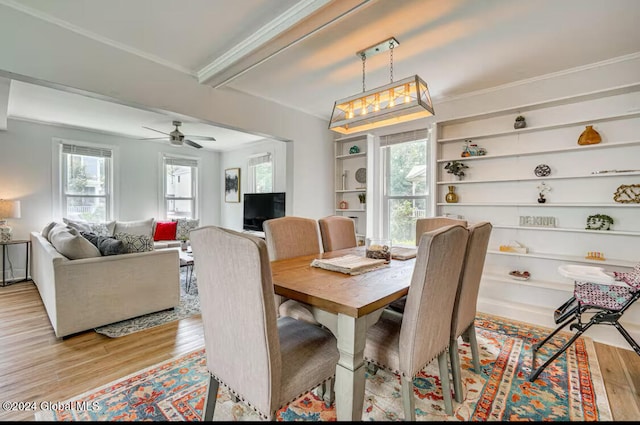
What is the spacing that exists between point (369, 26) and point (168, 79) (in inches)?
72.5

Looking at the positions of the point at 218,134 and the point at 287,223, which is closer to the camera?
the point at 287,223

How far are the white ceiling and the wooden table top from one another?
1596 millimetres

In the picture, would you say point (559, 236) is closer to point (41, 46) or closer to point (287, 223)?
point (287, 223)

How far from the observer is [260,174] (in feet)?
19.2

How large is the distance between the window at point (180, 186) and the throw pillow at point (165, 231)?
0.48 metres

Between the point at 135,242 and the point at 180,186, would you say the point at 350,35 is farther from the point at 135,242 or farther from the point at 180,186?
the point at 180,186

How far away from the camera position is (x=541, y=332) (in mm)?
2662

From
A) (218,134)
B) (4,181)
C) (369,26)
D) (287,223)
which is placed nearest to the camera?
(369,26)

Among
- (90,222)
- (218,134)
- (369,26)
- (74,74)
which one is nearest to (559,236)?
(369,26)

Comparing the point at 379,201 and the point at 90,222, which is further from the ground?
the point at 379,201

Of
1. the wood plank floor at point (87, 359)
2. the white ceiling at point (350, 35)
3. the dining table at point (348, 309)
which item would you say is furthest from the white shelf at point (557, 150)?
the dining table at point (348, 309)

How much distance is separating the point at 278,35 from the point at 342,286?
5.87ft

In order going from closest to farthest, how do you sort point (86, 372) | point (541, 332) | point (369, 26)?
point (86, 372) < point (369, 26) < point (541, 332)

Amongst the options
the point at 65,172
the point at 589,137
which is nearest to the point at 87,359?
the point at 65,172
